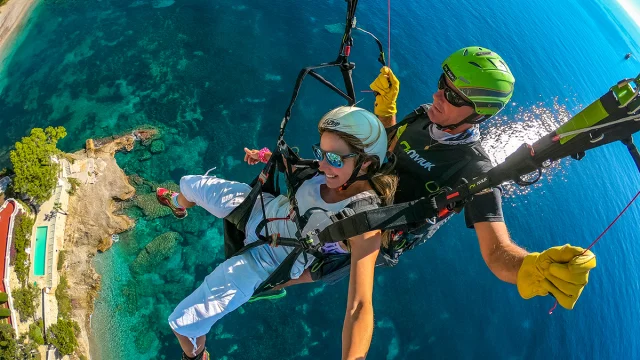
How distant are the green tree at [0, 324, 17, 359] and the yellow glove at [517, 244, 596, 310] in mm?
15461

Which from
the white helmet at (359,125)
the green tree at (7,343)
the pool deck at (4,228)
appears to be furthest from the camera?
the pool deck at (4,228)

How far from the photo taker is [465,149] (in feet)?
13.7

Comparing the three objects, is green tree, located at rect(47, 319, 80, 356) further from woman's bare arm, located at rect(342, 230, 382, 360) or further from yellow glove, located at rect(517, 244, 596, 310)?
yellow glove, located at rect(517, 244, 596, 310)

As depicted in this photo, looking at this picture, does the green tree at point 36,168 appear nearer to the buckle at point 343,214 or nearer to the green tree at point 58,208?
the green tree at point 58,208

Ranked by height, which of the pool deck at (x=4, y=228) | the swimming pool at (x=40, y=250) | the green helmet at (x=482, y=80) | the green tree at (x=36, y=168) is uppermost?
the green helmet at (x=482, y=80)

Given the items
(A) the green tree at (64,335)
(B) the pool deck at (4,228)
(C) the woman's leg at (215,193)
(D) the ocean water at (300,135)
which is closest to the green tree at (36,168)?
(B) the pool deck at (4,228)

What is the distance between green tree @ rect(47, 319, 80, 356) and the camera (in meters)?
12.9

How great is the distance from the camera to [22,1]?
2358cm

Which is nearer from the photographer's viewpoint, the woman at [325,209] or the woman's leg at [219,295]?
the woman at [325,209]

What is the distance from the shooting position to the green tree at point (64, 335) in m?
12.9

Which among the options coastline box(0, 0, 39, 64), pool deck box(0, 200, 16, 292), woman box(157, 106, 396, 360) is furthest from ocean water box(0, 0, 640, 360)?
woman box(157, 106, 396, 360)

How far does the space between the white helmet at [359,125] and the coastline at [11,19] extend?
25.8 metres

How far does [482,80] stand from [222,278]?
3429 mm

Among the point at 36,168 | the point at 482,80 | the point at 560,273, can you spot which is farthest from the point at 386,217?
the point at 36,168
